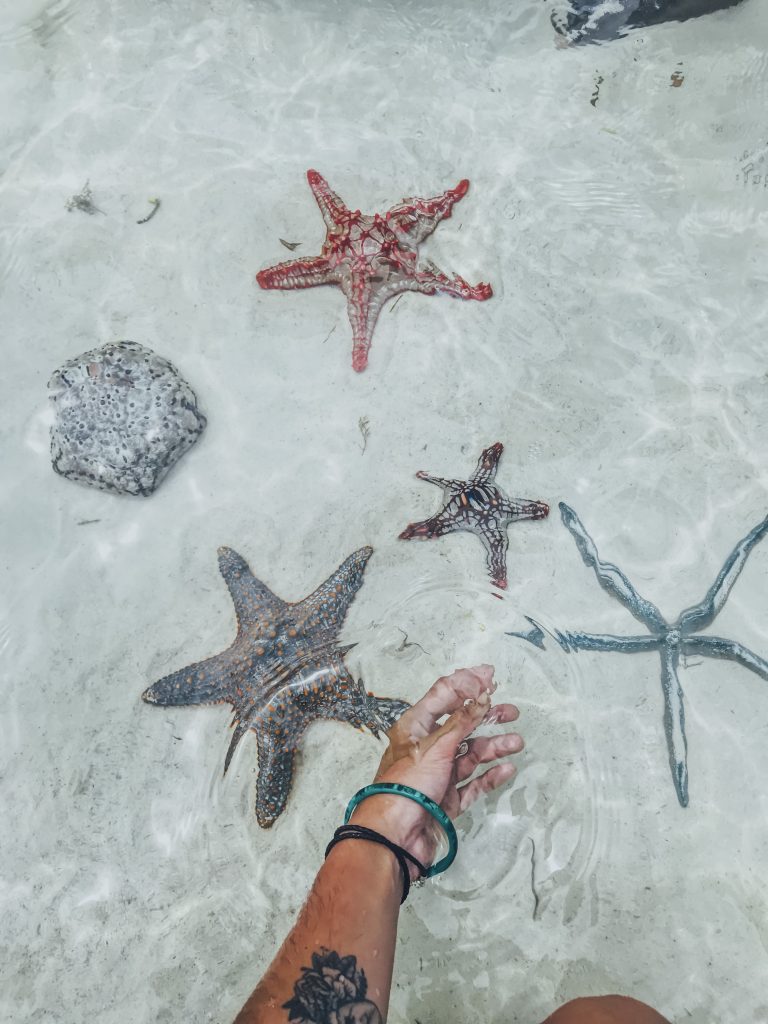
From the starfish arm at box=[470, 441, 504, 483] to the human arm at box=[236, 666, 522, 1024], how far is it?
52.3 inches

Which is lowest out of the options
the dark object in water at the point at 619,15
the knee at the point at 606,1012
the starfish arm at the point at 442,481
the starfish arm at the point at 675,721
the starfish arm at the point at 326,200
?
the knee at the point at 606,1012

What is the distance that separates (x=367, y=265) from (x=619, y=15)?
9.60 ft

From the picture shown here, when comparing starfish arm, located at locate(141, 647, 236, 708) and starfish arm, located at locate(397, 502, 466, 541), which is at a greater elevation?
starfish arm, located at locate(397, 502, 466, 541)

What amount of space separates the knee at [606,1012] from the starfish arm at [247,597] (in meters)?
2.41

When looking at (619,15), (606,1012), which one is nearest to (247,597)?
(606,1012)

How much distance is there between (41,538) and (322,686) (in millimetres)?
2203

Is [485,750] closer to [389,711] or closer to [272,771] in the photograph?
[389,711]

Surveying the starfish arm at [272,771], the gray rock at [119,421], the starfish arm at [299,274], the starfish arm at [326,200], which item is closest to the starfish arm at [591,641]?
the starfish arm at [272,771]

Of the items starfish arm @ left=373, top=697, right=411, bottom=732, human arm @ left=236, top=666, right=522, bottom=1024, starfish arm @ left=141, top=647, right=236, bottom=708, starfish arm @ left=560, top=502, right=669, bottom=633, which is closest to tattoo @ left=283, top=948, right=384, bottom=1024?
human arm @ left=236, top=666, right=522, bottom=1024

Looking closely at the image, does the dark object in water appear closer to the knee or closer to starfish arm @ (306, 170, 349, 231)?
starfish arm @ (306, 170, 349, 231)

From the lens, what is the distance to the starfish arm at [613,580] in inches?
160

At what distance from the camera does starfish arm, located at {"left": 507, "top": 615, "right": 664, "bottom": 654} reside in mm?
3998

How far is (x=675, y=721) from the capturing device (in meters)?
3.90

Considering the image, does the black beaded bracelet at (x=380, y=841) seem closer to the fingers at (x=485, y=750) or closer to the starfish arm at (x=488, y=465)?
the fingers at (x=485, y=750)
